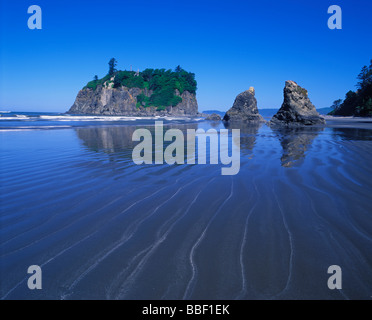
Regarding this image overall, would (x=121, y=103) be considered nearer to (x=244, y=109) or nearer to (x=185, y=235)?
(x=244, y=109)

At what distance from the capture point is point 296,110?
27.3 meters

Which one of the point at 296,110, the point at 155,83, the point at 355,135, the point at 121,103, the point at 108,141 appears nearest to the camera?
the point at 108,141

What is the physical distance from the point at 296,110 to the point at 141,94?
320ft

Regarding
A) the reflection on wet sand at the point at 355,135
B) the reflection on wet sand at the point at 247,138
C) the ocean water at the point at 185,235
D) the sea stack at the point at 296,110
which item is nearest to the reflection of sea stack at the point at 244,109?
the sea stack at the point at 296,110

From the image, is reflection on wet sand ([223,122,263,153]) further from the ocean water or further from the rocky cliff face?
the rocky cliff face

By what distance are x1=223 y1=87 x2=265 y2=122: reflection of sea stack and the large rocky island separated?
6076 cm

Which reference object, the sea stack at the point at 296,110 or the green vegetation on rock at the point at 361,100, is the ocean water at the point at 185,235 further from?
the green vegetation on rock at the point at 361,100

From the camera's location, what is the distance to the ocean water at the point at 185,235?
205 cm

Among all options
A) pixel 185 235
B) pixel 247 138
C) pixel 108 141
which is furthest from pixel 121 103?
pixel 185 235

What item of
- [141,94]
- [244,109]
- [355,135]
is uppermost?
[141,94]

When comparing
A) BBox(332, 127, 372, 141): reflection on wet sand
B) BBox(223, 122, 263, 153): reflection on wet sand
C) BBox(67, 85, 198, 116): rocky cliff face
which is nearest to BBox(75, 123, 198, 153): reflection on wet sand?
BBox(223, 122, 263, 153): reflection on wet sand

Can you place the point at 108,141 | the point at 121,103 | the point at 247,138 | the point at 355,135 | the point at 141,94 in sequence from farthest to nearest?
the point at 141,94
the point at 121,103
the point at 355,135
the point at 247,138
the point at 108,141

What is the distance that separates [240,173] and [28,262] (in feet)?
15.2
